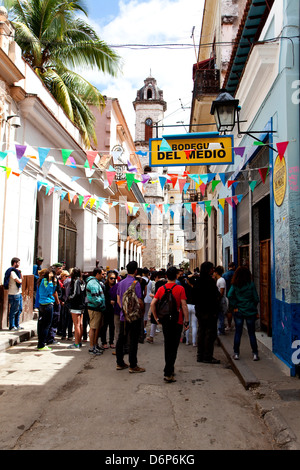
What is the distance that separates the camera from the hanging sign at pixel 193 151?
706 centimetres

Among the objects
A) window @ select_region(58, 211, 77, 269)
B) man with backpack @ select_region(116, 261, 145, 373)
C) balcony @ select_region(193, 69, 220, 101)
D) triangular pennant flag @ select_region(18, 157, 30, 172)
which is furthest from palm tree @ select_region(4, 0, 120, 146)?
man with backpack @ select_region(116, 261, 145, 373)

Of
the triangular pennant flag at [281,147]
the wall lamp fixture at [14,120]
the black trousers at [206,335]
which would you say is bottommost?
the black trousers at [206,335]

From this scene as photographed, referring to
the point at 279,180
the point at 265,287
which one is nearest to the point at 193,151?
the point at 279,180

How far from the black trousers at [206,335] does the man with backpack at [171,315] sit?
0.95m

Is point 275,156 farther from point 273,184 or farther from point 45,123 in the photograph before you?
point 45,123

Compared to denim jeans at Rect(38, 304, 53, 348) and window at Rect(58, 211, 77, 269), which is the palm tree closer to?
window at Rect(58, 211, 77, 269)

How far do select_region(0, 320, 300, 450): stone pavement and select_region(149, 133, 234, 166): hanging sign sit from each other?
11.9ft

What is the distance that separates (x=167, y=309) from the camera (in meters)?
5.23

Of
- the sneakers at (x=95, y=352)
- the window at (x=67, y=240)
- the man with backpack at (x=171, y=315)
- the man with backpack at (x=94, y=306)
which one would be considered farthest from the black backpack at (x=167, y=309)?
the window at (x=67, y=240)

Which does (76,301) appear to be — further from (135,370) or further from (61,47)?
(61,47)

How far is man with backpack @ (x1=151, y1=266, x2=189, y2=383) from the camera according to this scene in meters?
5.18

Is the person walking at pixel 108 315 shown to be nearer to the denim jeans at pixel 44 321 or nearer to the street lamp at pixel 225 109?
the denim jeans at pixel 44 321

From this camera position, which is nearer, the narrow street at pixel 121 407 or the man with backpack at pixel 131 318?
the narrow street at pixel 121 407

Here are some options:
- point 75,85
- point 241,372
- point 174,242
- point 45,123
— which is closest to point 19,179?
point 45,123
